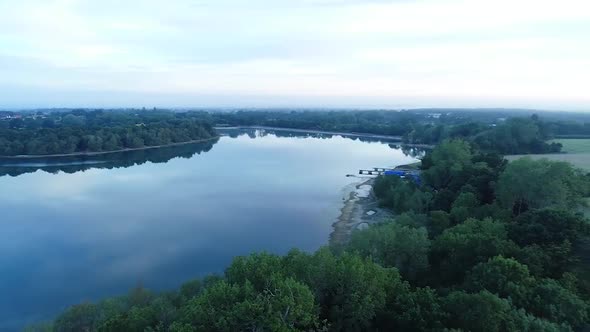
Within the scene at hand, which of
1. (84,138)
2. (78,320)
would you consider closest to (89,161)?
(84,138)

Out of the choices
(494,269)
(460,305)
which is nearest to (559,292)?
(494,269)

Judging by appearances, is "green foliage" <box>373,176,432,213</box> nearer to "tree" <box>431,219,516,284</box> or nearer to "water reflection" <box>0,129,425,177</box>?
"tree" <box>431,219,516,284</box>

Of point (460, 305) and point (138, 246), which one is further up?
point (460, 305)

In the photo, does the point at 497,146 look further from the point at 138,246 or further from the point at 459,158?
the point at 138,246

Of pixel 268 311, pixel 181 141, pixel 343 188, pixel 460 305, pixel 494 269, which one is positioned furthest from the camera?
pixel 181 141

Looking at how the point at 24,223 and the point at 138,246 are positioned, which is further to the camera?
the point at 24,223

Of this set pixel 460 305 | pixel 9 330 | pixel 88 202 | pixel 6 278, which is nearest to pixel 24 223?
pixel 88 202

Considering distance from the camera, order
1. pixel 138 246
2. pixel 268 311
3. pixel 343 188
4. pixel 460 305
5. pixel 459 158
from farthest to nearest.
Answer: pixel 343 188 → pixel 459 158 → pixel 138 246 → pixel 460 305 → pixel 268 311

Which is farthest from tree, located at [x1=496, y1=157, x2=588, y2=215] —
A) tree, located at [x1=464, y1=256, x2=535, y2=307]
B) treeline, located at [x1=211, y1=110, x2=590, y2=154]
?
treeline, located at [x1=211, y1=110, x2=590, y2=154]
